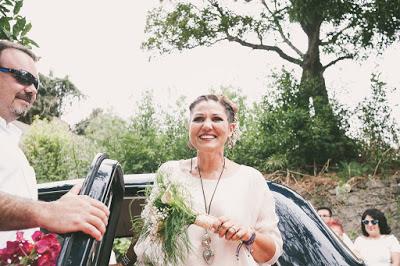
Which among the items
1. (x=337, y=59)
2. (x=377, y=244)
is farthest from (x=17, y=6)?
(x=337, y=59)

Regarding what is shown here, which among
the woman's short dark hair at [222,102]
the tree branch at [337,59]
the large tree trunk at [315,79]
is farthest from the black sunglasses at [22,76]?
the tree branch at [337,59]

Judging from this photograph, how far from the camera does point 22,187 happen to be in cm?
218

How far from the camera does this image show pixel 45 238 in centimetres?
151

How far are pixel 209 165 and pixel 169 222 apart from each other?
1.54ft

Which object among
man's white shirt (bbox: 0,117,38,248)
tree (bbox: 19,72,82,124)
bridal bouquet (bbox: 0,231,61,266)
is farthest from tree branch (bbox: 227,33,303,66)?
tree (bbox: 19,72,82,124)

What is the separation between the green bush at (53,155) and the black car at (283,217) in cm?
1422

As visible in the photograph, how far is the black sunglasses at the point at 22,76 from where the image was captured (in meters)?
2.57

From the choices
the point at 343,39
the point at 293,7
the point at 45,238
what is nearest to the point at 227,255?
the point at 45,238

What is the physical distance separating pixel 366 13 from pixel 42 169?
12.0 m

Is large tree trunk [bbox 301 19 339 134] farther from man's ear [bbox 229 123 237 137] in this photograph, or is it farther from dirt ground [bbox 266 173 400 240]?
man's ear [bbox 229 123 237 137]

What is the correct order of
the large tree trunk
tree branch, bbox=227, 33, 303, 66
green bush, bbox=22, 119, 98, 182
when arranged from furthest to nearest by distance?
green bush, bbox=22, 119, 98, 182 → tree branch, bbox=227, 33, 303, 66 → the large tree trunk

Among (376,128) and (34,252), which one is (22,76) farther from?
(376,128)

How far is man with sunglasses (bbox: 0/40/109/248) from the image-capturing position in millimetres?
1347

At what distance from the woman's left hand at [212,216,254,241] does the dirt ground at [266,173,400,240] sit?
29.8 ft
